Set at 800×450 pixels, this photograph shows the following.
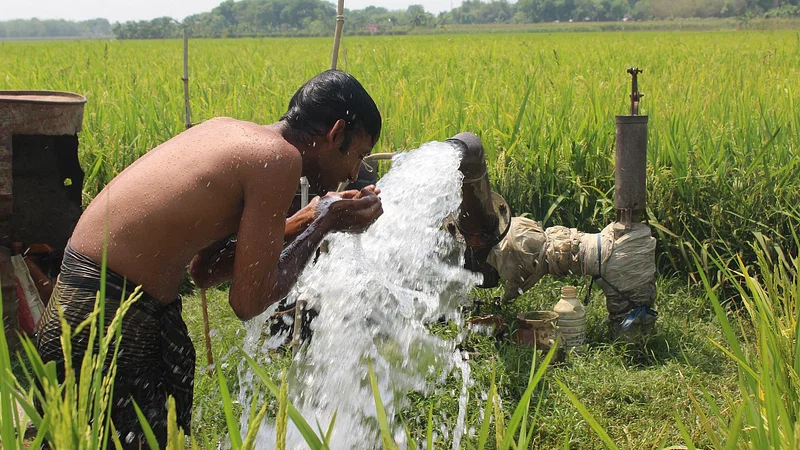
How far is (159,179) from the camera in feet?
6.97

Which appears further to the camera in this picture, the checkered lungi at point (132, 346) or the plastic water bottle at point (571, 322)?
the plastic water bottle at point (571, 322)

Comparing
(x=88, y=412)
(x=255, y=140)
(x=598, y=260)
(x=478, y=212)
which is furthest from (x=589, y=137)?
(x=88, y=412)

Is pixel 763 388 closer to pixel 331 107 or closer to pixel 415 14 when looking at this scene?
pixel 331 107

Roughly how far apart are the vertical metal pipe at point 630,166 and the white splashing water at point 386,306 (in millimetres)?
778

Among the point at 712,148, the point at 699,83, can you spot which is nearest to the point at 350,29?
the point at 699,83

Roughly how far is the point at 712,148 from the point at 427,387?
2.24 m

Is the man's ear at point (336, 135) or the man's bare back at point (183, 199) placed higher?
the man's ear at point (336, 135)

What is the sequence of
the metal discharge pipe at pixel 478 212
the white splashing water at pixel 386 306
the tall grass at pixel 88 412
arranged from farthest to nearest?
the metal discharge pipe at pixel 478 212 < the white splashing water at pixel 386 306 < the tall grass at pixel 88 412

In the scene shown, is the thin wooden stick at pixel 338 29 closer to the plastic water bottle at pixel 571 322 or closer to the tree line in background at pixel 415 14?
the plastic water bottle at pixel 571 322

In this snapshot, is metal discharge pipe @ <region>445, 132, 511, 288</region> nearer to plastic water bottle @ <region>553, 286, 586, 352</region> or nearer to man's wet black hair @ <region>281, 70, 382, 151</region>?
plastic water bottle @ <region>553, 286, 586, 352</region>

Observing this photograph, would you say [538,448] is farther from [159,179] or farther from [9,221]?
[9,221]

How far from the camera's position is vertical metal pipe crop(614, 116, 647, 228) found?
3.54 meters

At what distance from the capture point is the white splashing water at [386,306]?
3033 mm

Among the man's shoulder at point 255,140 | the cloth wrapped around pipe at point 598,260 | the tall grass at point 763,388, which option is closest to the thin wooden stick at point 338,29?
the man's shoulder at point 255,140
